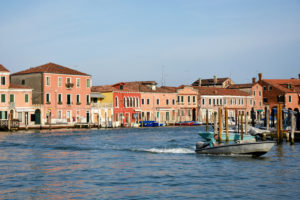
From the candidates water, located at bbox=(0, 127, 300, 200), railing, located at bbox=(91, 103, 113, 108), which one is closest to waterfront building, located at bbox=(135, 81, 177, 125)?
railing, located at bbox=(91, 103, 113, 108)

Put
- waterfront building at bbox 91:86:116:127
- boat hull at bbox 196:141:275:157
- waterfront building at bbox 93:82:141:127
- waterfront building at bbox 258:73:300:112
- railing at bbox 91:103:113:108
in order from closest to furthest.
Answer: boat hull at bbox 196:141:275:157
waterfront building at bbox 91:86:116:127
railing at bbox 91:103:113:108
waterfront building at bbox 93:82:141:127
waterfront building at bbox 258:73:300:112

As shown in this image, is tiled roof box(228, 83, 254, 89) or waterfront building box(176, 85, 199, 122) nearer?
waterfront building box(176, 85, 199, 122)

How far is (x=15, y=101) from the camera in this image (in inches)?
2271

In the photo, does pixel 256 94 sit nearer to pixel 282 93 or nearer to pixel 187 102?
pixel 282 93

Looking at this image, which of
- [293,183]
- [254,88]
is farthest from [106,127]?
[293,183]

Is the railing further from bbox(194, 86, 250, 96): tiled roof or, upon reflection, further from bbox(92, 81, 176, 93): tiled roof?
bbox(194, 86, 250, 96): tiled roof

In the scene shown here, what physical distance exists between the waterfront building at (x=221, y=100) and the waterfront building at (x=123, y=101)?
47.5ft

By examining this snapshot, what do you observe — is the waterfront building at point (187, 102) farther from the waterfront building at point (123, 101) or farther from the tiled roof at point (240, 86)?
the tiled roof at point (240, 86)

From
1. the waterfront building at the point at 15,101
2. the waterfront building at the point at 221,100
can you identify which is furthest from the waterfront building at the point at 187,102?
the waterfront building at the point at 15,101

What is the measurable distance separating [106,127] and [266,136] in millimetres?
28354

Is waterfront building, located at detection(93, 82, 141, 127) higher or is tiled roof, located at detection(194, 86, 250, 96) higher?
tiled roof, located at detection(194, 86, 250, 96)

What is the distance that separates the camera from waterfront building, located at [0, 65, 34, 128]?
56.5m

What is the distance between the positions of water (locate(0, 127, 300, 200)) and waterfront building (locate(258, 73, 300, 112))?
6032 cm

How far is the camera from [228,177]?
19.4 metres
